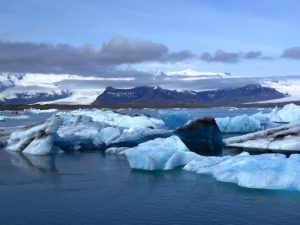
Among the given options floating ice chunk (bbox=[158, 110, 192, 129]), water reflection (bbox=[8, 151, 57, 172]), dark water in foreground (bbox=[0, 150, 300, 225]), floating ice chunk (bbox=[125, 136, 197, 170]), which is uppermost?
floating ice chunk (bbox=[158, 110, 192, 129])

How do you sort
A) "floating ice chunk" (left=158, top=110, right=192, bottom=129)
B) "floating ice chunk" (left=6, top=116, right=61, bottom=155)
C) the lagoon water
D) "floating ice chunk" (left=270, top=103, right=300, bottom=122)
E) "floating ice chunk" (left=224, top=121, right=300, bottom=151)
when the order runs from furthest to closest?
"floating ice chunk" (left=270, top=103, right=300, bottom=122) < "floating ice chunk" (left=158, top=110, right=192, bottom=129) < "floating ice chunk" (left=6, top=116, right=61, bottom=155) < "floating ice chunk" (left=224, top=121, right=300, bottom=151) < the lagoon water

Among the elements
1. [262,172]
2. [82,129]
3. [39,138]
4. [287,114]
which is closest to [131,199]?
[262,172]

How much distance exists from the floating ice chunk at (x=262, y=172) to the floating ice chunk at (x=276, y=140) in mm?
3454

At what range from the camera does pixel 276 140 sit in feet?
45.8

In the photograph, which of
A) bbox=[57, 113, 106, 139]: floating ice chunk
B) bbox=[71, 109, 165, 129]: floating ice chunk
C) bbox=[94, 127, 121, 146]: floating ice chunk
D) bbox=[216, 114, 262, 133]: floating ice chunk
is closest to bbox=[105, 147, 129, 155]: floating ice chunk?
bbox=[94, 127, 121, 146]: floating ice chunk

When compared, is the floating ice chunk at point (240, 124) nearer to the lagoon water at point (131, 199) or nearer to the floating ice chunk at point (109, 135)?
the floating ice chunk at point (109, 135)

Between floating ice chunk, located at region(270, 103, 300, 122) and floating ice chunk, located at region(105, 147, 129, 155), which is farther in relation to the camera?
floating ice chunk, located at region(270, 103, 300, 122)

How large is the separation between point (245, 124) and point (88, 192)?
1350 cm

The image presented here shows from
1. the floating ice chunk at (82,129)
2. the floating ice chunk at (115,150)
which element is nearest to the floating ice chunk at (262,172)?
the floating ice chunk at (115,150)

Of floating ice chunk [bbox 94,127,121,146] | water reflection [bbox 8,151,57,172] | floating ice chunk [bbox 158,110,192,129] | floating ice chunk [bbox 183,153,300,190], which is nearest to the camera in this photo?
floating ice chunk [bbox 183,153,300,190]

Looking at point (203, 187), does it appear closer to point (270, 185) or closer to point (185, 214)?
point (270, 185)

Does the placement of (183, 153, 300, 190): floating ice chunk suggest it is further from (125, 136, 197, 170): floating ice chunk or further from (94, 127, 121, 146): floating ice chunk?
(94, 127, 121, 146): floating ice chunk

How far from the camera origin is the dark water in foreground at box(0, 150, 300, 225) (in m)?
7.28

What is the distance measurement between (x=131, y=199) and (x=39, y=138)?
24.4 feet
